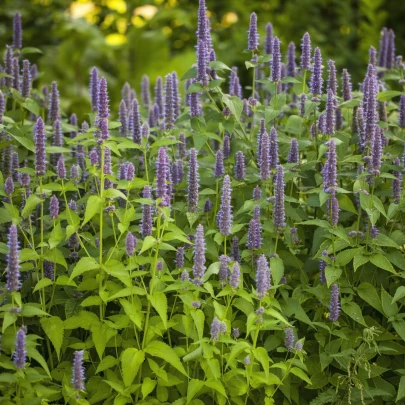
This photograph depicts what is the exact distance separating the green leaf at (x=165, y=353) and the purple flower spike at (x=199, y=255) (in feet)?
1.01

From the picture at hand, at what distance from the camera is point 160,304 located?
10.3 ft

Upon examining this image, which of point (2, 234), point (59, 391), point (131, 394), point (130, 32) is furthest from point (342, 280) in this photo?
point (130, 32)

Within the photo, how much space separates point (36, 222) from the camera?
4047 millimetres

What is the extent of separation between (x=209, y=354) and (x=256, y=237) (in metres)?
0.61

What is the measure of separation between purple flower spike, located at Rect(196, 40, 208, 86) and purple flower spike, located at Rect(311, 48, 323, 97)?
0.57m

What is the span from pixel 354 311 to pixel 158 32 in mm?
7812

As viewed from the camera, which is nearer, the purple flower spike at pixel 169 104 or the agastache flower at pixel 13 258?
the agastache flower at pixel 13 258

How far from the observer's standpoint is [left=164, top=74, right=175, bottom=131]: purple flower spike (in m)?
3.98

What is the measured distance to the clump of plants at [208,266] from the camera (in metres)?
3.20

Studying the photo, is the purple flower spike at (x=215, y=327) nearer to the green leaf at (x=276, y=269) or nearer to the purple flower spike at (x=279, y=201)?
the green leaf at (x=276, y=269)

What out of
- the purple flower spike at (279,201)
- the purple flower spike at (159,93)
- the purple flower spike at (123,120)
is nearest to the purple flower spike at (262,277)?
the purple flower spike at (279,201)

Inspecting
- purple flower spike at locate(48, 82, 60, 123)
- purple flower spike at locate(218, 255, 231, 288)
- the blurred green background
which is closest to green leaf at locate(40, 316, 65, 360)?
purple flower spike at locate(218, 255, 231, 288)

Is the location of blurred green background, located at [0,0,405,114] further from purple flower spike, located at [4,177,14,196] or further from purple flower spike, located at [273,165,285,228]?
purple flower spike, located at [273,165,285,228]

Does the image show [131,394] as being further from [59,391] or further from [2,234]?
[2,234]
